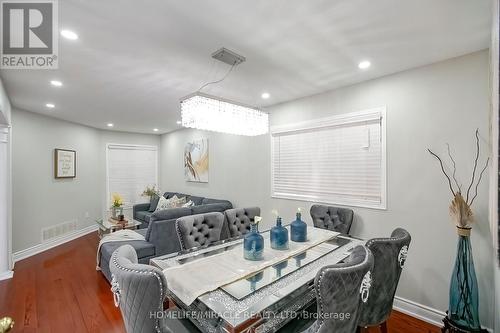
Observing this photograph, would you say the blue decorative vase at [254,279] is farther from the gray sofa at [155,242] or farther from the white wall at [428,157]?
the gray sofa at [155,242]

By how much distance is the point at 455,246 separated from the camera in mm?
2238

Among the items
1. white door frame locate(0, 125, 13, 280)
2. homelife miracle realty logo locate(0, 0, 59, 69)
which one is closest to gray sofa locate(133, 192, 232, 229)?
white door frame locate(0, 125, 13, 280)

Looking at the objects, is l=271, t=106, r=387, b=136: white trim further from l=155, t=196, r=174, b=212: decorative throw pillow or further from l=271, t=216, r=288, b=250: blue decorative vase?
l=155, t=196, r=174, b=212: decorative throw pillow

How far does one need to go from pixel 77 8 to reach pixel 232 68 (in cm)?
134

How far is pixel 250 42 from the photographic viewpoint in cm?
196

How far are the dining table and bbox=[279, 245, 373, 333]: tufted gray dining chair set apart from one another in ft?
0.75

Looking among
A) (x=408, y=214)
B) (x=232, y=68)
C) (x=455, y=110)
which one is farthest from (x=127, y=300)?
(x=455, y=110)

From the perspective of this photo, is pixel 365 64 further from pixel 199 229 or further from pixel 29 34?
pixel 29 34

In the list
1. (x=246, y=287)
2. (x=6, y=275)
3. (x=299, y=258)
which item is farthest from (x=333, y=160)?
A: (x=6, y=275)

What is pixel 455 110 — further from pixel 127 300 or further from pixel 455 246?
pixel 127 300

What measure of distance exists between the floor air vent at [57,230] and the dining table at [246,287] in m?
4.14

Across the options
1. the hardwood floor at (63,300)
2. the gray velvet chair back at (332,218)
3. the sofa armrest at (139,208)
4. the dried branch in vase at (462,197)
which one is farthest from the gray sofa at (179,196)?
the dried branch in vase at (462,197)

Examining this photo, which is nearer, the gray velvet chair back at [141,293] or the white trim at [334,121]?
the gray velvet chair back at [141,293]

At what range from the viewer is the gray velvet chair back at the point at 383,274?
1.56 metres
